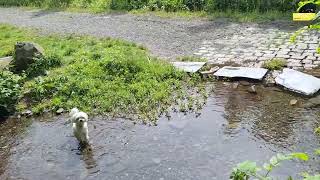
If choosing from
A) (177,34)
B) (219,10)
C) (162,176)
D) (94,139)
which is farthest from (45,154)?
(219,10)

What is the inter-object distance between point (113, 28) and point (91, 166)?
29.6 feet

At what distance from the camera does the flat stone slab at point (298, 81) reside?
8766mm

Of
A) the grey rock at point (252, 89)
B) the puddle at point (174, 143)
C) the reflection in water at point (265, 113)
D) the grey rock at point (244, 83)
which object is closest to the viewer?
the puddle at point (174, 143)

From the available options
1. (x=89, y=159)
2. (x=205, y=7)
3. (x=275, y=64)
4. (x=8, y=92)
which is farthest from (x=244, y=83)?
(x=205, y=7)

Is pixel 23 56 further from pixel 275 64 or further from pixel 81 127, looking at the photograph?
pixel 275 64

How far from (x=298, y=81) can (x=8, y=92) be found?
614cm

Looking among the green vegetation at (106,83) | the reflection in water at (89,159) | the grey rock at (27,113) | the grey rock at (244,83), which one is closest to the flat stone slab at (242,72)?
the grey rock at (244,83)

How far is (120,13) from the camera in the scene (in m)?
17.5

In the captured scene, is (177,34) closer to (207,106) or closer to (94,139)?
(207,106)

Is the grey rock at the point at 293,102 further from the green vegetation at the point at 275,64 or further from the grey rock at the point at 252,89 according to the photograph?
the green vegetation at the point at 275,64

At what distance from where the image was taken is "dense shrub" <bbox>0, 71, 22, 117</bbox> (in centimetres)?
884

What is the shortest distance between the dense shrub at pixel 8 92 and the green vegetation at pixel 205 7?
322 inches

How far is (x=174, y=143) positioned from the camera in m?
7.27

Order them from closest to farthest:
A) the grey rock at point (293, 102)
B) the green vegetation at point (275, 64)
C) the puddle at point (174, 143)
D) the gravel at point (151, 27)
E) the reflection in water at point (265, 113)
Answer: the puddle at point (174, 143) < the reflection in water at point (265, 113) < the grey rock at point (293, 102) < the green vegetation at point (275, 64) < the gravel at point (151, 27)
